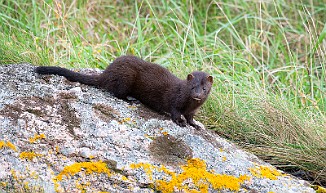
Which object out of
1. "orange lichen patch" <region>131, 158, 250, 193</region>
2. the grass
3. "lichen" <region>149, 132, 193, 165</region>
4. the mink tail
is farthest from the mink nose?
"orange lichen patch" <region>131, 158, 250, 193</region>

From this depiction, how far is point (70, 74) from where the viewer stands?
4426 millimetres

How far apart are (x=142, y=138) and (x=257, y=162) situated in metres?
0.91

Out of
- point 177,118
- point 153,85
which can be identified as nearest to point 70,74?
point 153,85

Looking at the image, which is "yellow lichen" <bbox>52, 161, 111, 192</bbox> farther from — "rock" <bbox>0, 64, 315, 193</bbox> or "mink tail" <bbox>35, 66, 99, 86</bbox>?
"mink tail" <bbox>35, 66, 99, 86</bbox>

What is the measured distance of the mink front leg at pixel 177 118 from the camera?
435 cm

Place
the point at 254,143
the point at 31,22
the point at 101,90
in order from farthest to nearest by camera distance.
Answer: the point at 31,22, the point at 254,143, the point at 101,90

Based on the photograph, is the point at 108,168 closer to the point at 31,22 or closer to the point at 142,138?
the point at 142,138

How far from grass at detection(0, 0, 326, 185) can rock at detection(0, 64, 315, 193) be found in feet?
2.41

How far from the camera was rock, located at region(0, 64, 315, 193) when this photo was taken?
327 centimetres

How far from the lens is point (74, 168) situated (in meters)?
3.30

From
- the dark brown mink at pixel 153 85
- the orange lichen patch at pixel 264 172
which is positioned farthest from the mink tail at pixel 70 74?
the orange lichen patch at pixel 264 172

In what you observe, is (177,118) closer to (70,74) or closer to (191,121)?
(191,121)

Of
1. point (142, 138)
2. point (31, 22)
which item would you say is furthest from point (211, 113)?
point (31, 22)

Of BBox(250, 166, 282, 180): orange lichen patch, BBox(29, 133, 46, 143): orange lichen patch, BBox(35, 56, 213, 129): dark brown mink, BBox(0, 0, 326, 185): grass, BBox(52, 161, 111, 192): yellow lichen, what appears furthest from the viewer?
BBox(0, 0, 326, 185): grass
